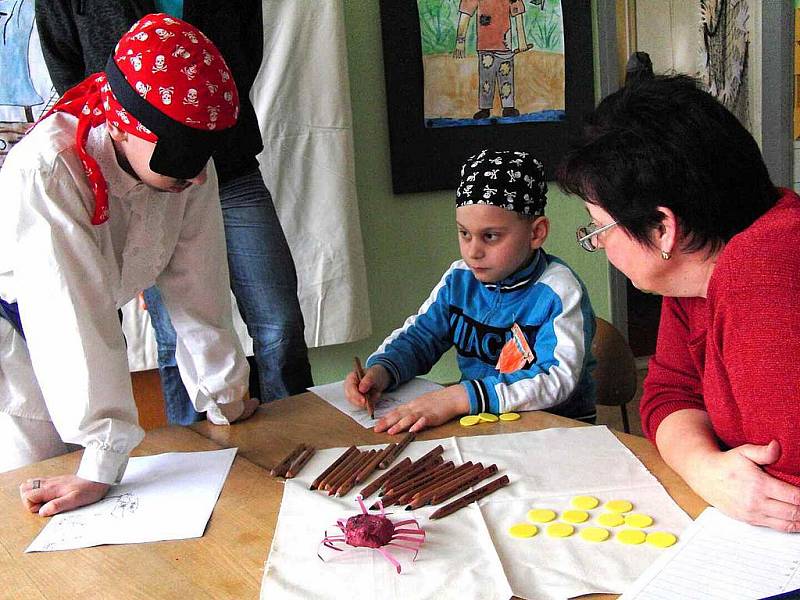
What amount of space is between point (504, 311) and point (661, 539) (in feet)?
2.77

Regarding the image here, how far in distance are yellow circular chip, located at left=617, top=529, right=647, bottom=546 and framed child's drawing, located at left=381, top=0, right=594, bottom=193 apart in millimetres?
2258

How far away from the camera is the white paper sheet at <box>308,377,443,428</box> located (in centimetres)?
146

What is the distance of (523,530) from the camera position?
3.14 ft

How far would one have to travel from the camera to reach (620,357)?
1951 mm

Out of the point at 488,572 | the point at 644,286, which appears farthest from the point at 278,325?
the point at 488,572

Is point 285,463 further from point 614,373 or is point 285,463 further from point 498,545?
point 614,373

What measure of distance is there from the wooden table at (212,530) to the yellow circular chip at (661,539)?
0.08 meters

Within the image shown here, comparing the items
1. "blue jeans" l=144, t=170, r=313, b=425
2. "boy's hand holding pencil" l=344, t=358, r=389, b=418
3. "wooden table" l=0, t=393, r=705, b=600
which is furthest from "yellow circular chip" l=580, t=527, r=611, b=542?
"blue jeans" l=144, t=170, r=313, b=425

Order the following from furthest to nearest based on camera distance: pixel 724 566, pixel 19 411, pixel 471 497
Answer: pixel 19 411 < pixel 471 497 < pixel 724 566

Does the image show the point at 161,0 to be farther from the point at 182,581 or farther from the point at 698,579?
the point at 698,579

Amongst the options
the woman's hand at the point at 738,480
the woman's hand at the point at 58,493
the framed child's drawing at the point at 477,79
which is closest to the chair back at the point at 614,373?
the woman's hand at the point at 738,480

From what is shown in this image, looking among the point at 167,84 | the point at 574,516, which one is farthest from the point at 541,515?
the point at 167,84

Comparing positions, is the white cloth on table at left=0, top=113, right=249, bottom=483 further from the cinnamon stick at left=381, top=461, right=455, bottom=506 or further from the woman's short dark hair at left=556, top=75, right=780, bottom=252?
the woman's short dark hair at left=556, top=75, right=780, bottom=252

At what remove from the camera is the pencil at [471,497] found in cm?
102
